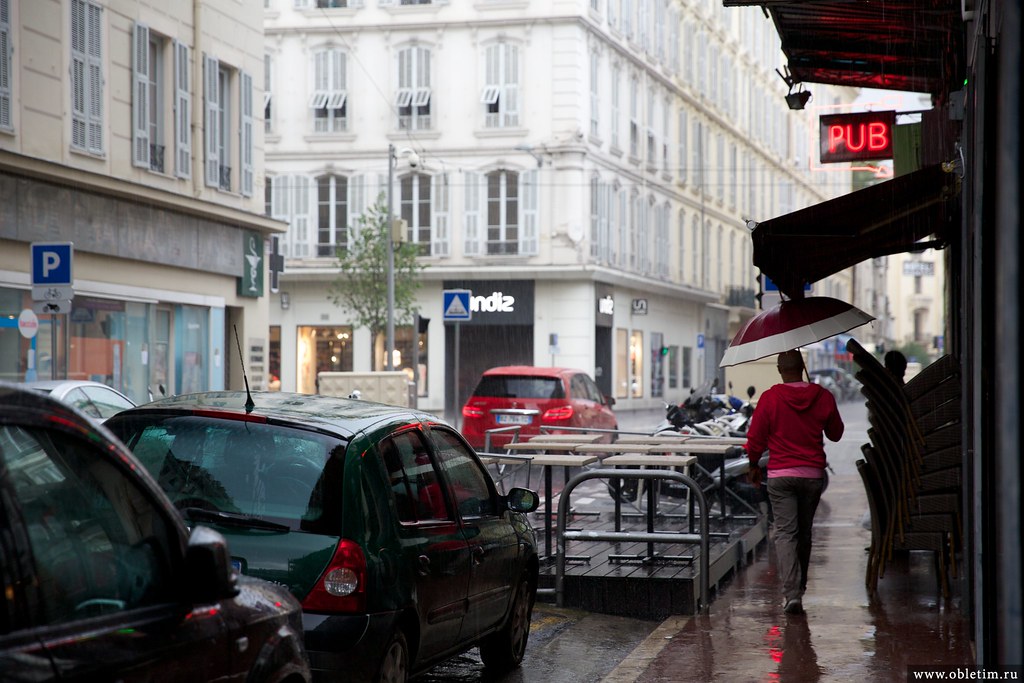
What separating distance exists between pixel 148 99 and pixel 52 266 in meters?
7.17

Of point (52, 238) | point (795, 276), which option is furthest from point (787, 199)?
point (795, 276)

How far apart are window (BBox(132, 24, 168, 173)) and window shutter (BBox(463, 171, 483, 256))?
2181cm

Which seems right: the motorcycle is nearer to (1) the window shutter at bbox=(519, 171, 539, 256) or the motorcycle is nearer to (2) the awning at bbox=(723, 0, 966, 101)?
(2) the awning at bbox=(723, 0, 966, 101)

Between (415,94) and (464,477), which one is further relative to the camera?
(415,94)

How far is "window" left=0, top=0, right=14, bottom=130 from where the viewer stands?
65.8ft

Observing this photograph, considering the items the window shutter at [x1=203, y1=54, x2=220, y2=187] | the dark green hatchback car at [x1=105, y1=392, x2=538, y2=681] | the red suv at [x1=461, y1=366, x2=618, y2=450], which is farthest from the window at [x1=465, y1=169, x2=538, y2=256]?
the dark green hatchback car at [x1=105, y1=392, x2=538, y2=681]

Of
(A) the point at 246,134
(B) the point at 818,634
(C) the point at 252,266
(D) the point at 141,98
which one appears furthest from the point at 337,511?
(C) the point at 252,266

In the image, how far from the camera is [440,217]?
47.2 meters

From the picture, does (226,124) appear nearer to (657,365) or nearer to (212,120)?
(212,120)

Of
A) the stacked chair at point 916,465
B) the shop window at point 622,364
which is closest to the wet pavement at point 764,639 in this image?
the stacked chair at point 916,465

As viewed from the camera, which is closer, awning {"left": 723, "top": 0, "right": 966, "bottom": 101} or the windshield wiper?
the windshield wiper

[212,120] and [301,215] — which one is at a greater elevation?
[301,215]

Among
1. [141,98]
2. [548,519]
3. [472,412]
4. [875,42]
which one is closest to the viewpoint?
[548,519]

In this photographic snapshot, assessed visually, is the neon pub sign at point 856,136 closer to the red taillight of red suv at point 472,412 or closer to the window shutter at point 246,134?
the red taillight of red suv at point 472,412
